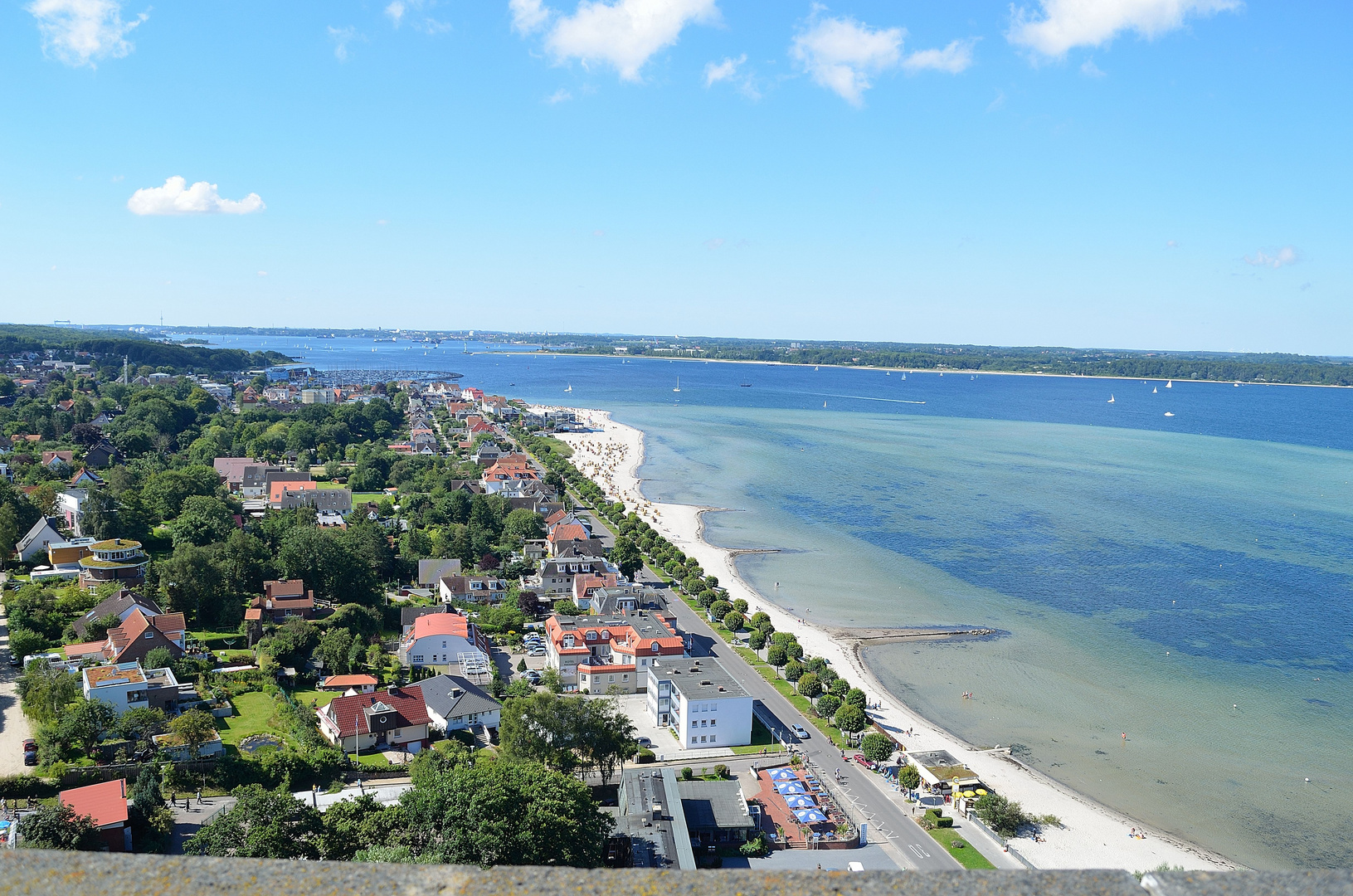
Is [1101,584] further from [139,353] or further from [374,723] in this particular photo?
[139,353]

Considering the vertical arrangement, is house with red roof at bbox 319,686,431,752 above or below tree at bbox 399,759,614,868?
below

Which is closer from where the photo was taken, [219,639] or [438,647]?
[438,647]

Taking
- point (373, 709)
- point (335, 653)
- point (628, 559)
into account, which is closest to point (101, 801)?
point (373, 709)

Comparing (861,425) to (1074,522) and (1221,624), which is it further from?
(1221,624)

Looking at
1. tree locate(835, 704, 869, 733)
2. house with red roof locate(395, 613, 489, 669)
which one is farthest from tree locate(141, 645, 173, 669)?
tree locate(835, 704, 869, 733)

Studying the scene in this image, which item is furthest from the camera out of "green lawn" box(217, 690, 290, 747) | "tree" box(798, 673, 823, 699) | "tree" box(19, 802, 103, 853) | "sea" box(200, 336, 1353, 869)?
"tree" box(798, 673, 823, 699)

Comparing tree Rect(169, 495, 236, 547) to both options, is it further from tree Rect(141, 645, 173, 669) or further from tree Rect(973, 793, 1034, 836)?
tree Rect(973, 793, 1034, 836)

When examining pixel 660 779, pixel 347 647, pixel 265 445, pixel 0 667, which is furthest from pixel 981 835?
pixel 265 445

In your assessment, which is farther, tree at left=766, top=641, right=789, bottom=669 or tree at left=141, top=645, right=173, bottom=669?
tree at left=766, top=641, right=789, bottom=669
